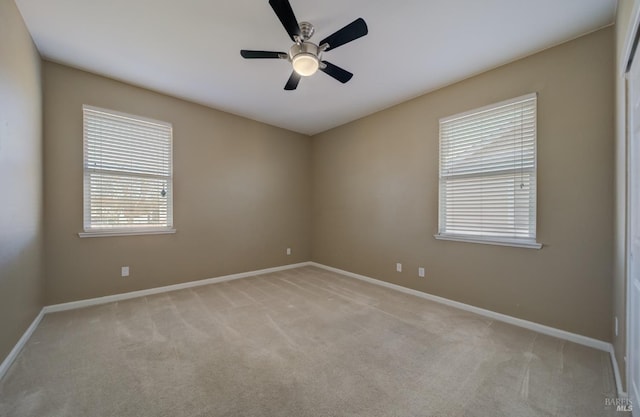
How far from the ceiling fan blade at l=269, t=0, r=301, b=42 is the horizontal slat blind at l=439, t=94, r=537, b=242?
223 cm

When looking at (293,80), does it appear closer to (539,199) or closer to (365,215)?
(365,215)

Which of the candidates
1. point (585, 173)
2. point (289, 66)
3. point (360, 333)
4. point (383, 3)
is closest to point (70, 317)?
point (360, 333)

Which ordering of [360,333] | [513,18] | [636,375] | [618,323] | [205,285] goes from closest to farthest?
[636,375], [618,323], [513,18], [360,333], [205,285]

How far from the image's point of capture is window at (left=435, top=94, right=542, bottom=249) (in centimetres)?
258

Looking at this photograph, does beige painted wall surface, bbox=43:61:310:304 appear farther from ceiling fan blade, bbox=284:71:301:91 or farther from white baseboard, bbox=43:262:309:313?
ceiling fan blade, bbox=284:71:301:91

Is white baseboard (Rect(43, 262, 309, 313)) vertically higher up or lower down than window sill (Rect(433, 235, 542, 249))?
lower down

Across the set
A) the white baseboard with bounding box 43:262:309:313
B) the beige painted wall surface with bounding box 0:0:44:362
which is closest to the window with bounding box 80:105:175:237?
the beige painted wall surface with bounding box 0:0:44:362

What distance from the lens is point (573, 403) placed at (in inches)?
61.4

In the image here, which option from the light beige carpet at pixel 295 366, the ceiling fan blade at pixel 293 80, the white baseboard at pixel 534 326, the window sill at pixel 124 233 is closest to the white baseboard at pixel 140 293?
the light beige carpet at pixel 295 366

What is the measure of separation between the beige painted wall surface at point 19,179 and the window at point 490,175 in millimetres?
4105

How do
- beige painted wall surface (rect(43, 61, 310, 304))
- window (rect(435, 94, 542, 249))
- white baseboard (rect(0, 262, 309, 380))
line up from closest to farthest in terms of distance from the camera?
white baseboard (rect(0, 262, 309, 380)), window (rect(435, 94, 542, 249)), beige painted wall surface (rect(43, 61, 310, 304))

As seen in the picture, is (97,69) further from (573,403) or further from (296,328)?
(573,403)

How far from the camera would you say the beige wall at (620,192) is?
5.60 ft

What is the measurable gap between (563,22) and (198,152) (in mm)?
4321
